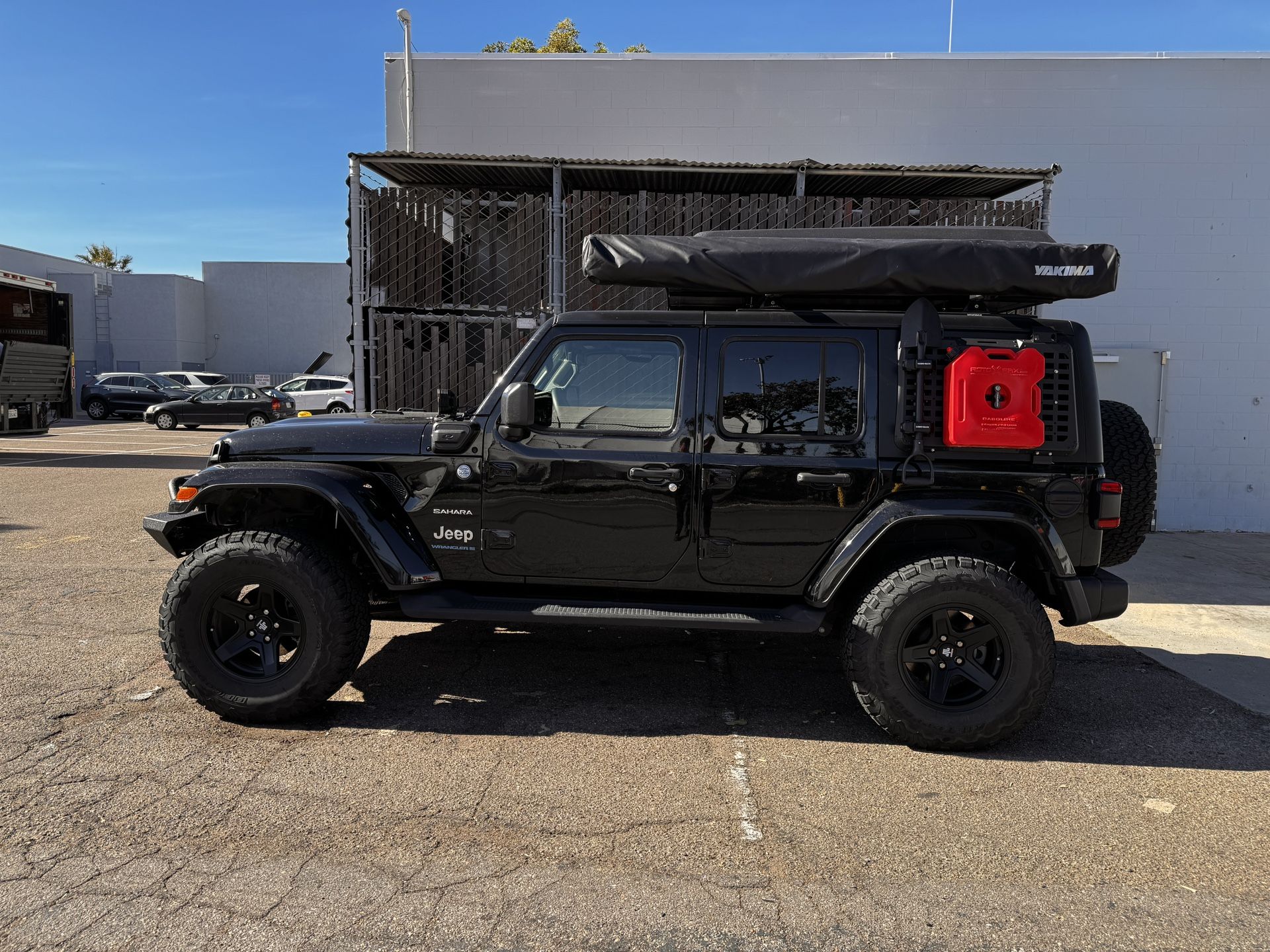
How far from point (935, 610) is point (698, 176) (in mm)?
5650

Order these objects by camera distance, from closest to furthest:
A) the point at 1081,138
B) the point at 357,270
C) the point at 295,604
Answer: the point at 295,604, the point at 357,270, the point at 1081,138

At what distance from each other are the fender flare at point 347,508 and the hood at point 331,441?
9 cm

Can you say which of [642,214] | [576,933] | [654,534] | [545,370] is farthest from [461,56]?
[576,933]

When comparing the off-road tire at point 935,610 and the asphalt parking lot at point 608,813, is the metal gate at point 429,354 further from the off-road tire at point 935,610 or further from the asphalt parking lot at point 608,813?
the off-road tire at point 935,610

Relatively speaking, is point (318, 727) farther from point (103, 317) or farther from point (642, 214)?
point (103, 317)

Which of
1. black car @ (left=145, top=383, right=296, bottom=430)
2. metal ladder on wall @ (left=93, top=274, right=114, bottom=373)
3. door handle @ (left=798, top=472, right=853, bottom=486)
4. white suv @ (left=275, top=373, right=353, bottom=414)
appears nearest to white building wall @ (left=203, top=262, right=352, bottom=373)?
metal ladder on wall @ (left=93, top=274, right=114, bottom=373)

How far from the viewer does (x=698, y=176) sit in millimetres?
8078

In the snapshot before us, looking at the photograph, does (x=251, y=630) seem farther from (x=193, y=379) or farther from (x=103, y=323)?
(x=103, y=323)

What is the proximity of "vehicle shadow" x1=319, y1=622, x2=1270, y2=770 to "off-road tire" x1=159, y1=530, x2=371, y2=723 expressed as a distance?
283 millimetres

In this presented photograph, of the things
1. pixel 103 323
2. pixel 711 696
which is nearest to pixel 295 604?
pixel 711 696

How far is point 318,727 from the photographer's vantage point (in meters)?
3.94

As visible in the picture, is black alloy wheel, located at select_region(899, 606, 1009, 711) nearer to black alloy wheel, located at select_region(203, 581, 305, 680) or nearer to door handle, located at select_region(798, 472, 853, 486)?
door handle, located at select_region(798, 472, 853, 486)

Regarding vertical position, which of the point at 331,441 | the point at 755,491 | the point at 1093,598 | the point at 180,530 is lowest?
the point at 1093,598

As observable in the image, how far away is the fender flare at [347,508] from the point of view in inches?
152
